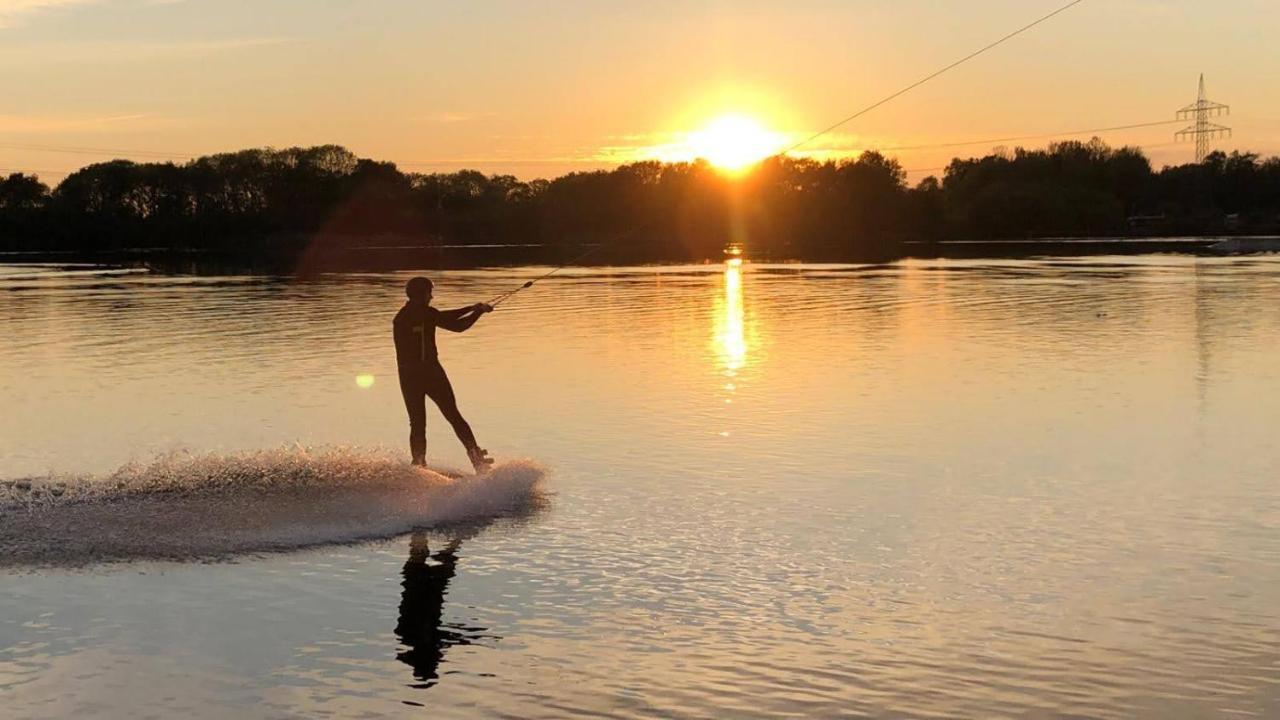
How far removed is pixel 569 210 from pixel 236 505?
180701 mm

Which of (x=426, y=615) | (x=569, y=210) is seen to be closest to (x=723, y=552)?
(x=426, y=615)

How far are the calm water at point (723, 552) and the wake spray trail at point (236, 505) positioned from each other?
0.42 meters

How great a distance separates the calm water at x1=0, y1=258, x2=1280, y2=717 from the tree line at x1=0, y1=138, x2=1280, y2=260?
12763 cm

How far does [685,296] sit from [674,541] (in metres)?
39.9

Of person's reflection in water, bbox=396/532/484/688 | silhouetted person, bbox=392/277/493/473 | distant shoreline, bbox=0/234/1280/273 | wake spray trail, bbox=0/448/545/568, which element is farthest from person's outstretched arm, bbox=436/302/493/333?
distant shoreline, bbox=0/234/1280/273

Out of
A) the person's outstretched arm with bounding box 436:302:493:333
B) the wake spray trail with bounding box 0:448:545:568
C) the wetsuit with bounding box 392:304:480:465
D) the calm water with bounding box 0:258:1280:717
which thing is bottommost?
the calm water with bounding box 0:258:1280:717

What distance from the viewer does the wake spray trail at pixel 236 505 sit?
38.4 feet

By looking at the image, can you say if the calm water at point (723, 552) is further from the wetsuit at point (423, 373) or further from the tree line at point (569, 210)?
the tree line at point (569, 210)

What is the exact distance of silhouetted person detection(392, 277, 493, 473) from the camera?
14.1 meters

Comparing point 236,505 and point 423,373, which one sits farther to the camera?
point 423,373

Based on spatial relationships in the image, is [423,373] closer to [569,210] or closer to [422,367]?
[422,367]

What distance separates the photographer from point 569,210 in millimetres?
192000

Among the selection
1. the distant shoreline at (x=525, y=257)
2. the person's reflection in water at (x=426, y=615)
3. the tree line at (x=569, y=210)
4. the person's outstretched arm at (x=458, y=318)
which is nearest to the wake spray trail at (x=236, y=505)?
the person's reflection in water at (x=426, y=615)

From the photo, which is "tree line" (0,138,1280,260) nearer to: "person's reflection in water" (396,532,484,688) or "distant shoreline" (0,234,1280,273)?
"distant shoreline" (0,234,1280,273)
